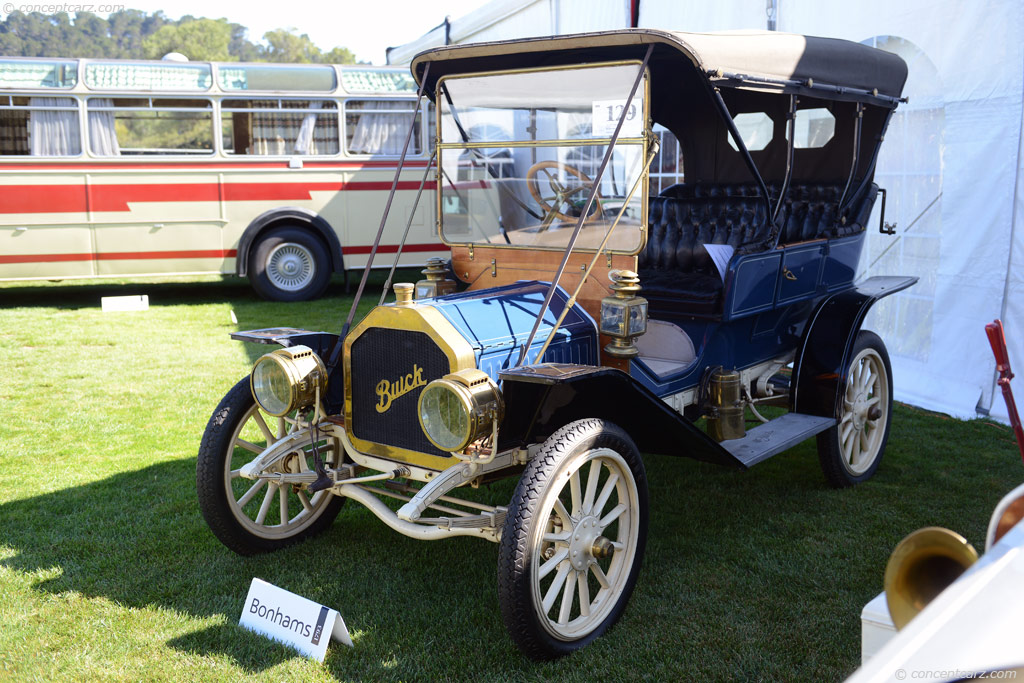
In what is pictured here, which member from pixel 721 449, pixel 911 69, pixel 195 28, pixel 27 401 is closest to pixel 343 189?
pixel 27 401

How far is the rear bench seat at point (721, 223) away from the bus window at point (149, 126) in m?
6.44

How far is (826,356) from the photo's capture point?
418 cm

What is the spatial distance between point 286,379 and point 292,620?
2.74 feet

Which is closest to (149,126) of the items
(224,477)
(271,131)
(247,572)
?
(271,131)

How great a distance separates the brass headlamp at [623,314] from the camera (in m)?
3.32

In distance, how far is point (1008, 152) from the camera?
5.17m

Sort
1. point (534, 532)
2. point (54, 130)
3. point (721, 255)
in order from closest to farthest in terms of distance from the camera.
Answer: point (534, 532)
point (721, 255)
point (54, 130)

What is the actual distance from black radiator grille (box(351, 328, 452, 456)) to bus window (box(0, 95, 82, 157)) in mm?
7570

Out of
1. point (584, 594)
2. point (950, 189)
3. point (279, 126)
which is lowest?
point (584, 594)

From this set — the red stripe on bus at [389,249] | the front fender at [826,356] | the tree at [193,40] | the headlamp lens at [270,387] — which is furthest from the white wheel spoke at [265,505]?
the tree at [193,40]

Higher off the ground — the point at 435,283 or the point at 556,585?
the point at 435,283

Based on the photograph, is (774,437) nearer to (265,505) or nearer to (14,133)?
(265,505)

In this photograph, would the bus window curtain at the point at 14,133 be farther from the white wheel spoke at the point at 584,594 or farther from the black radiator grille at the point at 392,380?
the white wheel spoke at the point at 584,594

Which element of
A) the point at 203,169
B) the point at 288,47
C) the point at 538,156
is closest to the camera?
the point at 538,156
